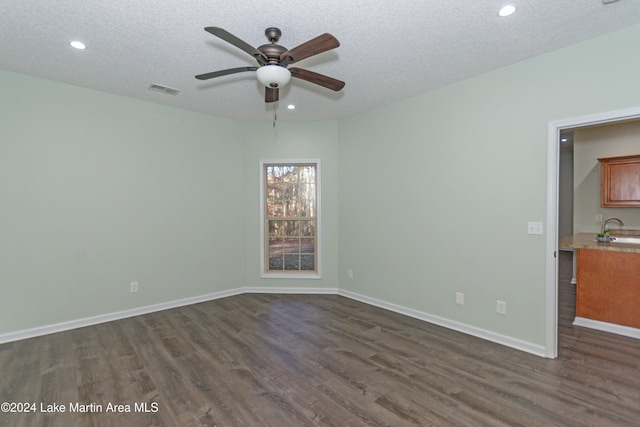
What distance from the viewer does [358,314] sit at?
4031 millimetres

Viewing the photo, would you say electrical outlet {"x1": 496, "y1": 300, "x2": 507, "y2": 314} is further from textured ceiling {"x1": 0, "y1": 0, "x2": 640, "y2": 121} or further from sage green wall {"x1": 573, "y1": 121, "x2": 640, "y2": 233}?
sage green wall {"x1": 573, "y1": 121, "x2": 640, "y2": 233}

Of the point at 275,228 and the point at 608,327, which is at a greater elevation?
the point at 275,228

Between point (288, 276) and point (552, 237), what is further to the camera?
point (288, 276)

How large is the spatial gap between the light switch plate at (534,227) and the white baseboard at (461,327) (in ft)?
3.47

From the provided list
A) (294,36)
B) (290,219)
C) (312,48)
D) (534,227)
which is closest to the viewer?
(312,48)

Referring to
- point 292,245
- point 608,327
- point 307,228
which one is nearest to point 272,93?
point 307,228

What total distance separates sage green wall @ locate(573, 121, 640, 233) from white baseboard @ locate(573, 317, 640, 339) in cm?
276

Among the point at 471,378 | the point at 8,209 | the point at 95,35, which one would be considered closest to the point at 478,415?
the point at 471,378

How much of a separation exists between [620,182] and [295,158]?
524 cm

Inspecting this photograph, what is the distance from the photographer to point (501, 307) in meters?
3.17

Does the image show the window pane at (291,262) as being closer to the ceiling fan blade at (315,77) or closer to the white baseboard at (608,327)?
the ceiling fan blade at (315,77)

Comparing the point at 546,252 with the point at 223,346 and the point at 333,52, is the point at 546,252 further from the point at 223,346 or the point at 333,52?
the point at 223,346

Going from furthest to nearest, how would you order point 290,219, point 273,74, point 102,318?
point 290,219, point 102,318, point 273,74

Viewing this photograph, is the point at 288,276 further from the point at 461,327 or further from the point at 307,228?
the point at 461,327
